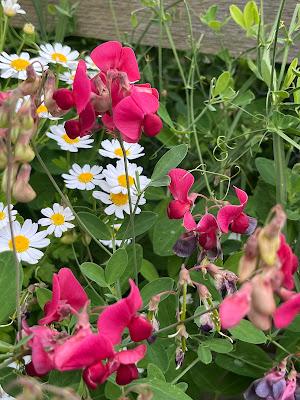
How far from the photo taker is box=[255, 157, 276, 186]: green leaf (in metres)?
1.56

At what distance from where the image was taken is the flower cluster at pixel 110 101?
1.07 meters

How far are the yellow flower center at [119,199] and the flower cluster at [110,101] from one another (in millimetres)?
310

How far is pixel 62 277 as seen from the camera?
99 centimetres

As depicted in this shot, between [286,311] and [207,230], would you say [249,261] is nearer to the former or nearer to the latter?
[286,311]

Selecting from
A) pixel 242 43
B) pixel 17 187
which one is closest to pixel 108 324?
pixel 17 187

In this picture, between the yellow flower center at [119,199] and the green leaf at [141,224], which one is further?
the yellow flower center at [119,199]

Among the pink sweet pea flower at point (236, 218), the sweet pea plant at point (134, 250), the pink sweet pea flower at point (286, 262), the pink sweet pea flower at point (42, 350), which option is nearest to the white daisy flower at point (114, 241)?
the sweet pea plant at point (134, 250)

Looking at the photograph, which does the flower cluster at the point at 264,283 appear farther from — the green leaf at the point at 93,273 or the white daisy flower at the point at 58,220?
the white daisy flower at the point at 58,220

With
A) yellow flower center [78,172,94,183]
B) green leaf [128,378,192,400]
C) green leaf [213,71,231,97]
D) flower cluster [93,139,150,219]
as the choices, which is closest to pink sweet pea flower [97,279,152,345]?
green leaf [128,378,192,400]

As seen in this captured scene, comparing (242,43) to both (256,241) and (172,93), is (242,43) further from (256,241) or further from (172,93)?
(256,241)

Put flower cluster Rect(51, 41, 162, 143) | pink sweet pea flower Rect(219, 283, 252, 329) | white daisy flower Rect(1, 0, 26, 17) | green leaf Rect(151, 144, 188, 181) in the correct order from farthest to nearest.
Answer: white daisy flower Rect(1, 0, 26, 17)
green leaf Rect(151, 144, 188, 181)
flower cluster Rect(51, 41, 162, 143)
pink sweet pea flower Rect(219, 283, 252, 329)

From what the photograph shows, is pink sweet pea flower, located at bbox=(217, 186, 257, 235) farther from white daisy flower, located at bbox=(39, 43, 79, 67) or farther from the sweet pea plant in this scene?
white daisy flower, located at bbox=(39, 43, 79, 67)

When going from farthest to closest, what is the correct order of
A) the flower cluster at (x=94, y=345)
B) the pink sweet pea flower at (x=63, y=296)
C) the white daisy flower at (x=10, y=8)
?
the white daisy flower at (x=10, y=8) → the pink sweet pea flower at (x=63, y=296) → the flower cluster at (x=94, y=345)

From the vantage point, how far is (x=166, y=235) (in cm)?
148
